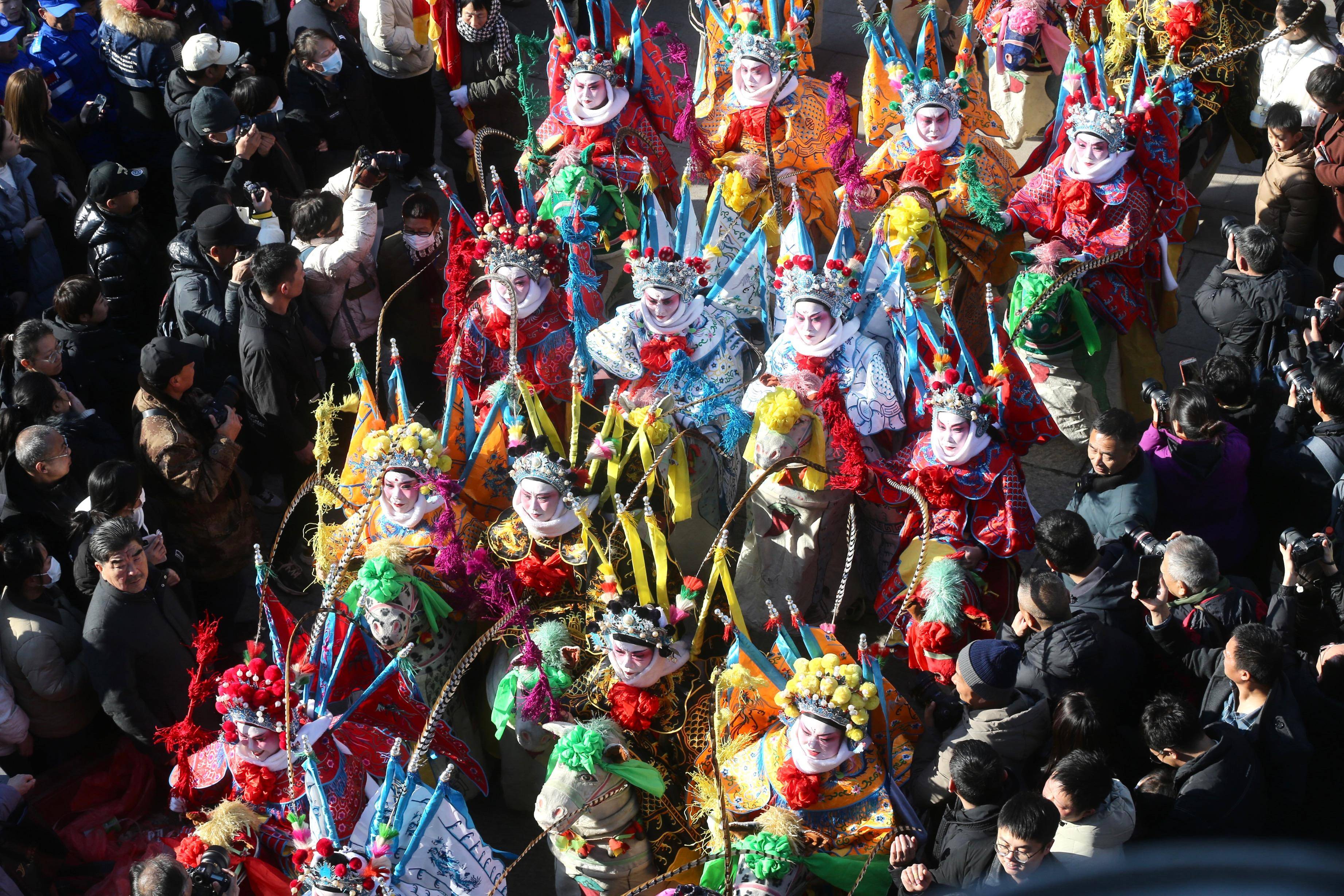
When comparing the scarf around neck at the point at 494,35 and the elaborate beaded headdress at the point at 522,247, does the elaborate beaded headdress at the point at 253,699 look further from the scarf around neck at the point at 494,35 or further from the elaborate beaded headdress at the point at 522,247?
the scarf around neck at the point at 494,35

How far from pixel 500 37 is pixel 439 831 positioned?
16.9 feet

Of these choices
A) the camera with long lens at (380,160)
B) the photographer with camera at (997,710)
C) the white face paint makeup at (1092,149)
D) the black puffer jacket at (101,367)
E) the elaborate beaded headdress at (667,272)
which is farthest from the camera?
the camera with long lens at (380,160)

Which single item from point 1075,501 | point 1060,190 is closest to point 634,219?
point 1060,190

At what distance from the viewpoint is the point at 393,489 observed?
5430 millimetres

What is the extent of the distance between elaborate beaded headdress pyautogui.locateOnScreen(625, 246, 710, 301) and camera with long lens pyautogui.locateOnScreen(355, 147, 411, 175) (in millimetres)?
1433

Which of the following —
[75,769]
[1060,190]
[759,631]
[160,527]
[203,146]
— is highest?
[203,146]

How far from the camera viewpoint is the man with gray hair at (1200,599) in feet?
15.4

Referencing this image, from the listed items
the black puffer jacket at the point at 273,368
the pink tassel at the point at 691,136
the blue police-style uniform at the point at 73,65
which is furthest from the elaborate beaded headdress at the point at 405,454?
the blue police-style uniform at the point at 73,65

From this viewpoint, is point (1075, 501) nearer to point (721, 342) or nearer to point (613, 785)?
point (721, 342)

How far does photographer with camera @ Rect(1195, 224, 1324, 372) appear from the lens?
607 centimetres

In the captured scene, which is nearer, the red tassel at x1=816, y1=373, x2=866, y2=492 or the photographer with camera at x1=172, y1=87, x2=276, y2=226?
the red tassel at x1=816, y1=373, x2=866, y2=492

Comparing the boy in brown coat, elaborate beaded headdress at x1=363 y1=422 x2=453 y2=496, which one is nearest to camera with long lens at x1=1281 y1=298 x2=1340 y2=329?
the boy in brown coat

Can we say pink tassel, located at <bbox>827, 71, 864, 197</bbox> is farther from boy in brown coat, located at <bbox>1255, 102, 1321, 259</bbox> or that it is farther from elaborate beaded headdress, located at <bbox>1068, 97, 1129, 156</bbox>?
boy in brown coat, located at <bbox>1255, 102, 1321, 259</bbox>

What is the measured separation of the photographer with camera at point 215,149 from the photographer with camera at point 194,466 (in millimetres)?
1560
